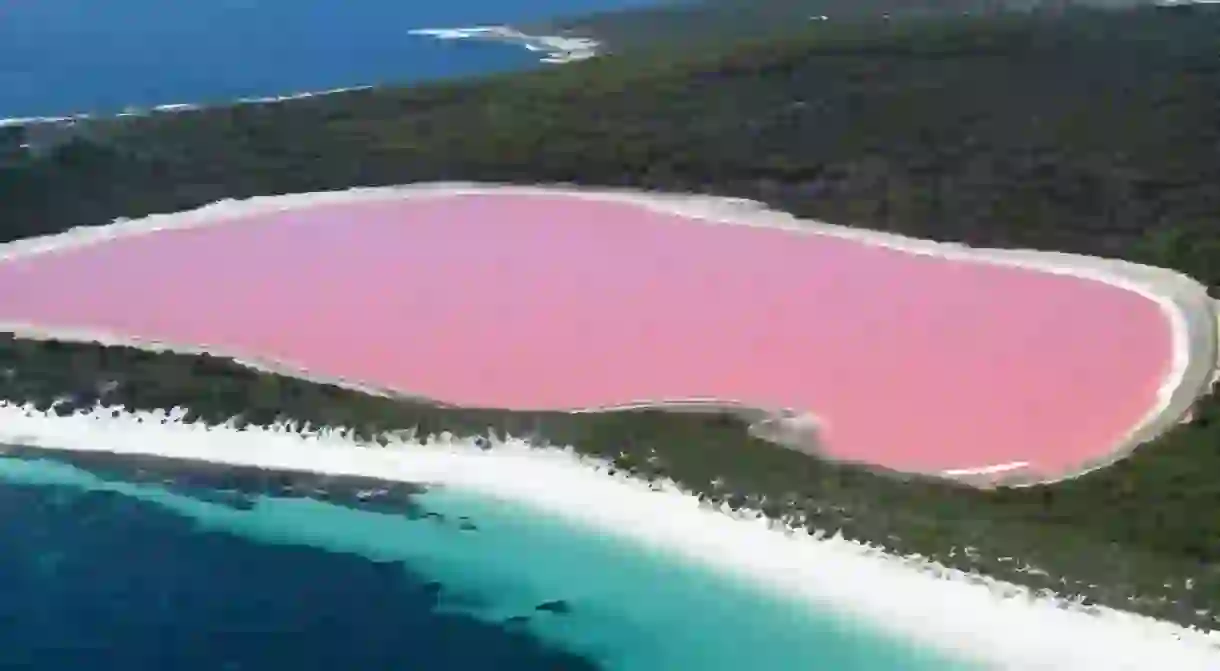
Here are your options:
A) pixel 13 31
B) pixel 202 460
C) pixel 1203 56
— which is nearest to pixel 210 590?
pixel 202 460

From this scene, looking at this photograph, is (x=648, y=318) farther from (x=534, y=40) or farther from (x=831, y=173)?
(x=534, y=40)

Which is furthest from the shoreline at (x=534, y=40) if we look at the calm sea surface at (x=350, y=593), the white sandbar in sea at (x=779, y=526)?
the calm sea surface at (x=350, y=593)

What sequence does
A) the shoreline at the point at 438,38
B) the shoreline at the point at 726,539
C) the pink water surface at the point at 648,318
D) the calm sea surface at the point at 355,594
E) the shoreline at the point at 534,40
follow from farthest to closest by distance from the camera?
the shoreline at the point at 534,40 < the shoreline at the point at 438,38 < the pink water surface at the point at 648,318 < the calm sea surface at the point at 355,594 < the shoreline at the point at 726,539

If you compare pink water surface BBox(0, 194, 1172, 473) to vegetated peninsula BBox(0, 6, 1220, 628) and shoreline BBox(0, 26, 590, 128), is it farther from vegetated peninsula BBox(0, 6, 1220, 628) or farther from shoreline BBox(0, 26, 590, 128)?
shoreline BBox(0, 26, 590, 128)

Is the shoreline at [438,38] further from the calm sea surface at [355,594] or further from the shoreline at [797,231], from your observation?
the calm sea surface at [355,594]

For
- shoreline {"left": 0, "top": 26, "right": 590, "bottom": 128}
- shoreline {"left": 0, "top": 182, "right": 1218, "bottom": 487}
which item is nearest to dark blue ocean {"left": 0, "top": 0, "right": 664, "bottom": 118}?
shoreline {"left": 0, "top": 26, "right": 590, "bottom": 128}
